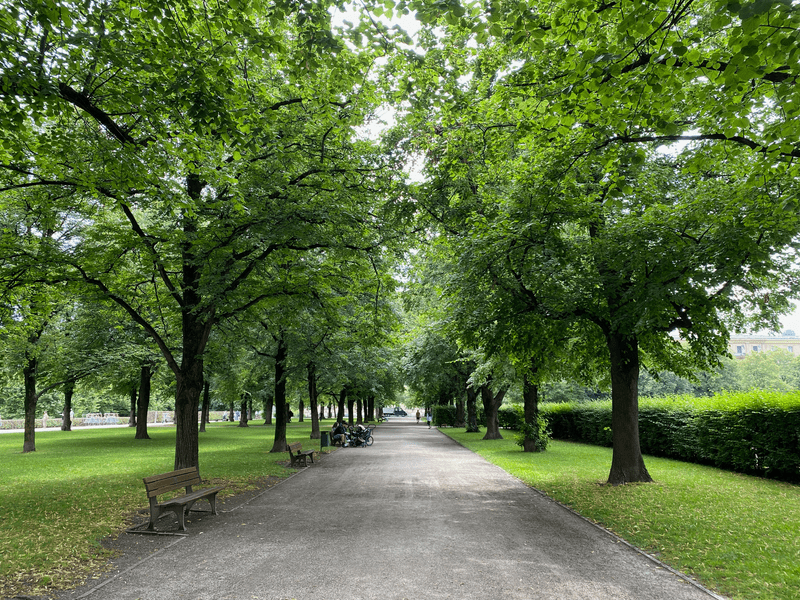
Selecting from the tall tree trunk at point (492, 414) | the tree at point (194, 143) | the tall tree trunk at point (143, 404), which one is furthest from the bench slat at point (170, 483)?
the tall tree trunk at point (143, 404)

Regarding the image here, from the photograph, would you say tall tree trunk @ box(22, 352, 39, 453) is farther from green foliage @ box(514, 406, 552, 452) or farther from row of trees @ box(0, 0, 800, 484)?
green foliage @ box(514, 406, 552, 452)

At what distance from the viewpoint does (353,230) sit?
32.4ft

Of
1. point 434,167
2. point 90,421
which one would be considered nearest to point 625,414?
point 434,167

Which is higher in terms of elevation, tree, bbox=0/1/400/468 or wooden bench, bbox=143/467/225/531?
tree, bbox=0/1/400/468

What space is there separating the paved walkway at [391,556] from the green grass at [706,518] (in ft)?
1.53

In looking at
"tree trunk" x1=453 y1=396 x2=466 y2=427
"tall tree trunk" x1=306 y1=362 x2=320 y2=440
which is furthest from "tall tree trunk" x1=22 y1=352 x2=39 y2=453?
"tree trunk" x1=453 y1=396 x2=466 y2=427

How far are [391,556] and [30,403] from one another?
21957mm

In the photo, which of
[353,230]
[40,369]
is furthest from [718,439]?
[40,369]

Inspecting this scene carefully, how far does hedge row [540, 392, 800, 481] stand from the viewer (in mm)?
12086

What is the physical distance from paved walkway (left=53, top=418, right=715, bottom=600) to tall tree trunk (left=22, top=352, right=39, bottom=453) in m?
16.2

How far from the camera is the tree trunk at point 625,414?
1132cm

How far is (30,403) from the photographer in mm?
21141

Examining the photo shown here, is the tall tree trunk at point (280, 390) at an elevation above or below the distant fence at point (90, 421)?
above

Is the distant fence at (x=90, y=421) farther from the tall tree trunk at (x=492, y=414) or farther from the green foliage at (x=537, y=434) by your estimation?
the green foliage at (x=537, y=434)
